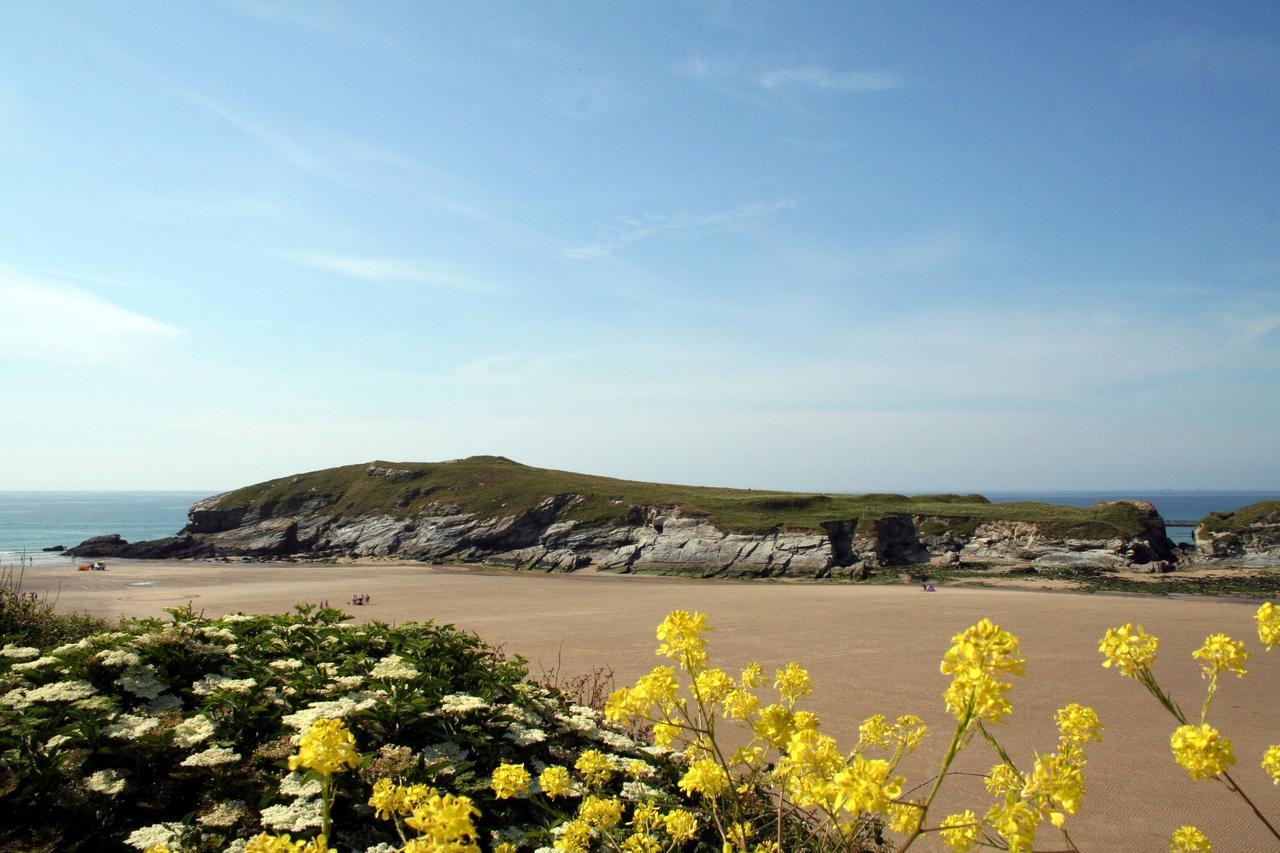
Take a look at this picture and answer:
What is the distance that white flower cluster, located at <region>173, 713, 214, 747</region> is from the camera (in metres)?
4.10

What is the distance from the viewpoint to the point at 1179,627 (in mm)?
18922

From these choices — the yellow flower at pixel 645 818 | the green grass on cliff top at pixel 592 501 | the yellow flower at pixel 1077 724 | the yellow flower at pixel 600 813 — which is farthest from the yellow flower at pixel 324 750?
the green grass on cliff top at pixel 592 501

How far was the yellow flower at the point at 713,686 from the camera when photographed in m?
2.99

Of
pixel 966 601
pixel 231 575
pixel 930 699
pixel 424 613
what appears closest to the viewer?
pixel 930 699

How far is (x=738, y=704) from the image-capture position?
123 inches

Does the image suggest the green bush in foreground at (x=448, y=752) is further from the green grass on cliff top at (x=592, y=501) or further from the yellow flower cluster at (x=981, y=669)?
the green grass on cliff top at (x=592, y=501)

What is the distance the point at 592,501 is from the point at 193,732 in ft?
173

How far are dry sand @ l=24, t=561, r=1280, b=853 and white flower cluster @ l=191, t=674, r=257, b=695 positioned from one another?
17.8 feet

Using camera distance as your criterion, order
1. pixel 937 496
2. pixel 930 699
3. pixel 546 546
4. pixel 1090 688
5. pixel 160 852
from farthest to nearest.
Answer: pixel 937 496
pixel 546 546
pixel 1090 688
pixel 930 699
pixel 160 852

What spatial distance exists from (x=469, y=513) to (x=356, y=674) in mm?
54956

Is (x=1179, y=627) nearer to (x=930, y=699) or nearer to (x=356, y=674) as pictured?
(x=930, y=699)

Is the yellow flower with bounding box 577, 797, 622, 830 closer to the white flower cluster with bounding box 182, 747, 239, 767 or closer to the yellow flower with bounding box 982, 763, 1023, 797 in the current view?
the yellow flower with bounding box 982, 763, 1023, 797

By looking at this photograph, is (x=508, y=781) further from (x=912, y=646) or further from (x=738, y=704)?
(x=912, y=646)

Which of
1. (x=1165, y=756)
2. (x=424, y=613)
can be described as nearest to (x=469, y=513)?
(x=424, y=613)
